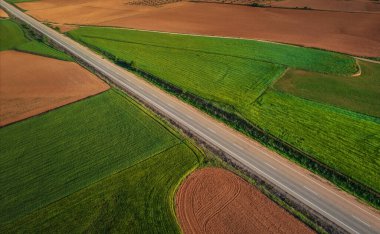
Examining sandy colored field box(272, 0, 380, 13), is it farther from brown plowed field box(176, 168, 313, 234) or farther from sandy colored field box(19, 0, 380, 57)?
brown plowed field box(176, 168, 313, 234)

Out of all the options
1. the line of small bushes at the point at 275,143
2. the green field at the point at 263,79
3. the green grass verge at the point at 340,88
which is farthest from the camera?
the green grass verge at the point at 340,88

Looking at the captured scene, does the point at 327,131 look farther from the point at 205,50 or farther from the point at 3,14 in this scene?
the point at 3,14

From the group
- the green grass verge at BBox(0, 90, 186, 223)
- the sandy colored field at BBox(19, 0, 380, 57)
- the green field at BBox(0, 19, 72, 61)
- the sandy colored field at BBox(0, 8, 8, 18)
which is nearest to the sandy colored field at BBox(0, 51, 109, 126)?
the green field at BBox(0, 19, 72, 61)

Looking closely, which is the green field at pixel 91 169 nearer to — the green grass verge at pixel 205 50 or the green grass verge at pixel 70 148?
the green grass verge at pixel 70 148

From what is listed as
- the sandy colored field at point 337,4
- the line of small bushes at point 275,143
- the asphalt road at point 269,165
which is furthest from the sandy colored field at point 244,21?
the asphalt road at point 269,165

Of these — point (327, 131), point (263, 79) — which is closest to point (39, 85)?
point (263, 79)

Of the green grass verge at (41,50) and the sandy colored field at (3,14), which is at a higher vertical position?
the sandy colored field at (3,14)

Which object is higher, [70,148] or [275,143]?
[275,143]
